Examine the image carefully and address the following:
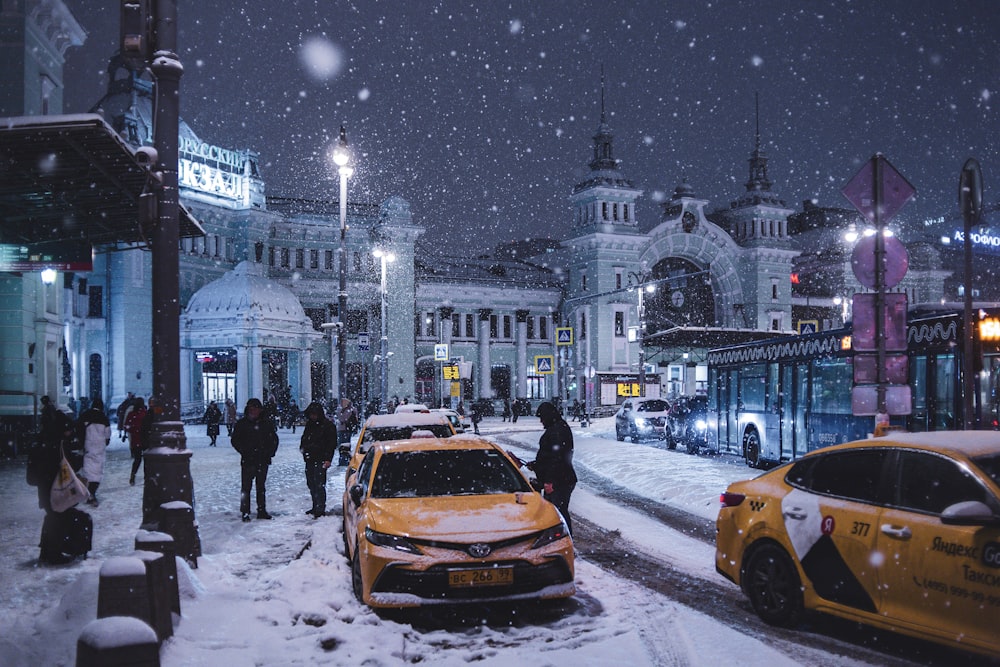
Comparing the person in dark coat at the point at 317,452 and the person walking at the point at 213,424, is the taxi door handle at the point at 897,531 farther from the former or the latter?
the person walking at the point at 213,424

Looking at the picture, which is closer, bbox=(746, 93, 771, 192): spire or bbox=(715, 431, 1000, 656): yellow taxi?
bbox=(715, 431, 1000, 656): yellow taxi

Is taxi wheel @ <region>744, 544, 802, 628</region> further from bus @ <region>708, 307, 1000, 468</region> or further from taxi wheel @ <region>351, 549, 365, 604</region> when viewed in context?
bus @ <region>708, 307, 1000, 468</region>

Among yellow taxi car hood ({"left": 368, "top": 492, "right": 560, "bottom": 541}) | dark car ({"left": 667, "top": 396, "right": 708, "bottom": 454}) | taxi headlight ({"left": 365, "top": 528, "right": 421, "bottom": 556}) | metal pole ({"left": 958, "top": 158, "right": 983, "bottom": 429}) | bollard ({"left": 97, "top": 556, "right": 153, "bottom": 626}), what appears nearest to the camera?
bollard ({"left": 97, "top": 556, "right": 153, "bottom": 626})

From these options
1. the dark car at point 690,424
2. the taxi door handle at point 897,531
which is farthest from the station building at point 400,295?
the taxi door handle at point 897,531

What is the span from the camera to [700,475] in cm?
2005

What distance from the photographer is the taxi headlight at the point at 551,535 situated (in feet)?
25.5

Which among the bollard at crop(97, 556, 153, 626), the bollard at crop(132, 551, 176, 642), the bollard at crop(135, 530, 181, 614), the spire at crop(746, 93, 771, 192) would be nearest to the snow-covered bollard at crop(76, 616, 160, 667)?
the bollard at crop(97, 556, 153, 626)

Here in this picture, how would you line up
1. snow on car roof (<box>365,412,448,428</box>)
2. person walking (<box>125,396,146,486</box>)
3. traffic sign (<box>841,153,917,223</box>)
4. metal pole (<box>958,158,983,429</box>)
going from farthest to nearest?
person walking (<box>125,396,146,486</box>)
metal pole (<box>958,158,983,429</box>)
snow on car roof (<box>365,412,448,428</box>)
traffic sign (<box>841,153,917,223</box>)

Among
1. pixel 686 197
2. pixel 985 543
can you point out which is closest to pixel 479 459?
pixel 985 543

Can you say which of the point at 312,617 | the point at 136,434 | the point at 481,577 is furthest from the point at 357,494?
the point at 136,434

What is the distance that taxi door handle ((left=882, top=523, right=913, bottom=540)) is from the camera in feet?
20.7

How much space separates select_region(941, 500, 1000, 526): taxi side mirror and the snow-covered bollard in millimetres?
4982

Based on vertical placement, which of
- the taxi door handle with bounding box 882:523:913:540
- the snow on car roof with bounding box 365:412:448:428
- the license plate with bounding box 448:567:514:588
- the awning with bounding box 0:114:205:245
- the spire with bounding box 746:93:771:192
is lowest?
the license plate with bounding box 448:567:514:588

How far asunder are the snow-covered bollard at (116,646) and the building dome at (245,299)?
43.4 meters
